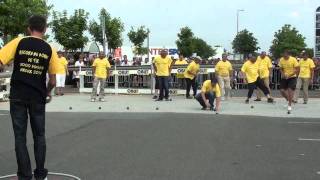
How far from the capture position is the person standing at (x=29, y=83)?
19.8ft

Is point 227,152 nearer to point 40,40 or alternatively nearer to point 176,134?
point 176,134

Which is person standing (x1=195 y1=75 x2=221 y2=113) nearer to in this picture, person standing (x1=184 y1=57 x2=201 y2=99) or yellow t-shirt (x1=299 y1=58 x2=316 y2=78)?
yellow t-shirt (x1=299 y1=58 x2=316 y2=78)

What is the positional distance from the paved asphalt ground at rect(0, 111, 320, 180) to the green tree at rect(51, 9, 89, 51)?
23171 millimetres

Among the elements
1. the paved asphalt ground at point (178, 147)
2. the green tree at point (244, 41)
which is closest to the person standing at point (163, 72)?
the paved asphalt ground at point (178, 147)

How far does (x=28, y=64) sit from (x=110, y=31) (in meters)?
38.4

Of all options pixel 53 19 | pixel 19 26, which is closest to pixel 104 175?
pixel 19 26

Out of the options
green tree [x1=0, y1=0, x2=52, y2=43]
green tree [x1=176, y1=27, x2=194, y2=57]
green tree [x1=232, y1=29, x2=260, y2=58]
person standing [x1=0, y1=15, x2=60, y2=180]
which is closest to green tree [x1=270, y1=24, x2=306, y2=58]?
green tree [x1=232, y1=29, x2=260, y2=58]

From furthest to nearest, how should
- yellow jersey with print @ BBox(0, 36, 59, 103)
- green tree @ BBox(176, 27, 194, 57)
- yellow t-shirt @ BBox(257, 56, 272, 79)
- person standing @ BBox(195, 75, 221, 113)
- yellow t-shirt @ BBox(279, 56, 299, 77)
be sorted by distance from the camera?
green tree @ BBox(176, 27, 194, 57) → yellow t-shirt @ BBox(257, 56, 272, 79) → yellow t-shirt @ BBox(279, 56, 299, 77) → person standing @ BBox(195, 75, 221, 113) → yellow jersey with print @ BBox(0, 36, 59, 103)

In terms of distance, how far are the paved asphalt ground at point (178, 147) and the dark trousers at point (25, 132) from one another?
2.47 ft

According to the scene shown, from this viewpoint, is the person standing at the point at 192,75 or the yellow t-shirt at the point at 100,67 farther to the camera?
the person standing at the point at 192,75

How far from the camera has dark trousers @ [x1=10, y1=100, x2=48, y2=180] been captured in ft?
20.2

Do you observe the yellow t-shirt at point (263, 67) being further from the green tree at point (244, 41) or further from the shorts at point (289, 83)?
the green tree at point (244, 41)

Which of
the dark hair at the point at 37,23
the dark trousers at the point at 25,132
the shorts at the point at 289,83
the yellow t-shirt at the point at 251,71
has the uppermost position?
the dark hair at the point at 37,23

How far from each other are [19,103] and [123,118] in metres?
7.76
